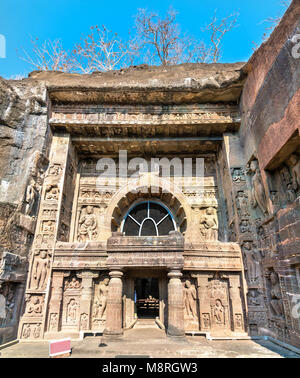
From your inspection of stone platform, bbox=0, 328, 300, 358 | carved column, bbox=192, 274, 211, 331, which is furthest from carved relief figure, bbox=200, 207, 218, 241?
stone platform, bbox=0, 328, 300, 358

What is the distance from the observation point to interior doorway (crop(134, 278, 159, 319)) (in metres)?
8.27

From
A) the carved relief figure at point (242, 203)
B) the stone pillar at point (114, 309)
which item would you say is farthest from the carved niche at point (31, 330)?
the carved relief figure at point (242, 203)

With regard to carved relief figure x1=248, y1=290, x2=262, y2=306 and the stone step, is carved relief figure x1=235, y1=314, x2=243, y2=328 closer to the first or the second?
carved relief figure x1=248, y1=290, x2=262, y2=306

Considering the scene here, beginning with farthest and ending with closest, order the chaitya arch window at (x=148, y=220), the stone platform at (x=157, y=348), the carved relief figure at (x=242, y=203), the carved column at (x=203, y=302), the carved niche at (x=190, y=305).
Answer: the chaitya arch window at (x=148, y=220) → the carved relief figure at (x=242, y=203) → the carved niche at (x=190, y=305) → the carved column at (x=203, y=302) → the stone platform at (x=157, y=348)

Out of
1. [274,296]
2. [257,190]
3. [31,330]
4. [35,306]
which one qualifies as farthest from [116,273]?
[257,190]

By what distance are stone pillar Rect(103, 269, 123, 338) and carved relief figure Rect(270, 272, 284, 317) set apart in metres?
3.90

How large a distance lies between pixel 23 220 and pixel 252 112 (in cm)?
751

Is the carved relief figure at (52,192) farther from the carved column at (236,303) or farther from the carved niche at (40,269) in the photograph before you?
the carved column at (236,303)

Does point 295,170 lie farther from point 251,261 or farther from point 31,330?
point 31,330

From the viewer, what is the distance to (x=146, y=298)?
9078 millimetres

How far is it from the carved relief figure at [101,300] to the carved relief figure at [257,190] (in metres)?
5.09

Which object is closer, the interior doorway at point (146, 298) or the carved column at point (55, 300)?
the carved column at point (55, 300)

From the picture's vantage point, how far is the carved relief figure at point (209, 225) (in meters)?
8.45

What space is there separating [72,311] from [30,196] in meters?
3.60
